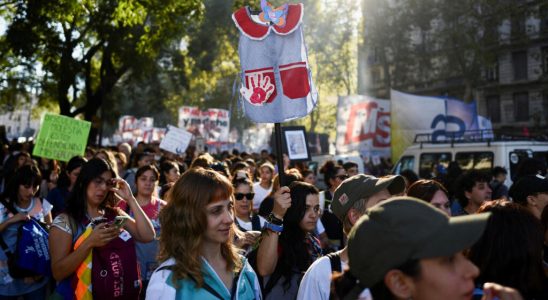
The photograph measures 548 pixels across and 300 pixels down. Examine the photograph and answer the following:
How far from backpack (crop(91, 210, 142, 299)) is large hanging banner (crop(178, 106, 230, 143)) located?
21.7 meters

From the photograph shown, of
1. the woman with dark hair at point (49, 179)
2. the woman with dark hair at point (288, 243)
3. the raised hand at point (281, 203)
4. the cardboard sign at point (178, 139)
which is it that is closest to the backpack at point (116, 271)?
the woman with dark hair at point (288, 243)

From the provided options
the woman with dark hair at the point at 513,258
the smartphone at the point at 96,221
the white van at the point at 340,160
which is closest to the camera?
the woman with dark hair at the point at 513,258

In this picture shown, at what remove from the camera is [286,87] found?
4715 millimetres

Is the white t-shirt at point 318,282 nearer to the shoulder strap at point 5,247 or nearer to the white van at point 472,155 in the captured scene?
the shoulder strap at point 5,247

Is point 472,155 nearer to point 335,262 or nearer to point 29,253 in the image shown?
point 29,253

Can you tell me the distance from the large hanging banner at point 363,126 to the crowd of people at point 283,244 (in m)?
15.0

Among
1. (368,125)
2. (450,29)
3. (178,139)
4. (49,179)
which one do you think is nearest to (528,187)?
(49,179)

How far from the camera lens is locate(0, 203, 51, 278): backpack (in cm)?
477

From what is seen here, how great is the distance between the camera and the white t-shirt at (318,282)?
3223 millimetres

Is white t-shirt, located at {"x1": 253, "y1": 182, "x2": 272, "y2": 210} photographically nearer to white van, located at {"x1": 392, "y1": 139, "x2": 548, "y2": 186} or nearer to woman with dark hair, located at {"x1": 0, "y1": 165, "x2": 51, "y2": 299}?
woman with dark hair, located at {"x1": 0, "y1": 165, "x2": 51, "y2": 299}

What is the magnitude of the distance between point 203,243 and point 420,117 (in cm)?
1574

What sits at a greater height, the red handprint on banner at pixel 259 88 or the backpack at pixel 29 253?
the red handprint on banner at pixel 259 88

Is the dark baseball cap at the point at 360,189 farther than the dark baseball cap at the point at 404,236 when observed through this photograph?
Yes

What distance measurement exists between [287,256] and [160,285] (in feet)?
3.94
